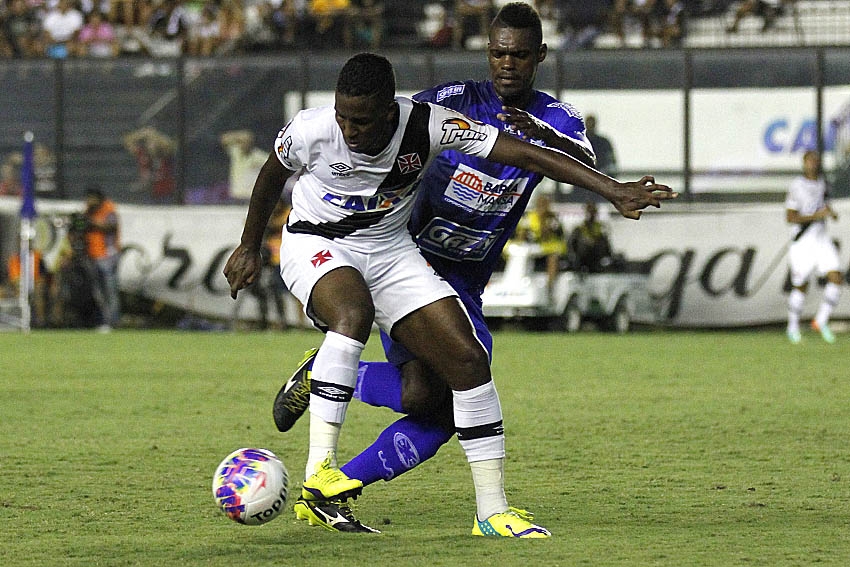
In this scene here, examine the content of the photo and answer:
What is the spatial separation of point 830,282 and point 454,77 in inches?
295

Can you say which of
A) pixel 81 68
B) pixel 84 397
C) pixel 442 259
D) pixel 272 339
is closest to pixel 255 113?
pixel 81 68

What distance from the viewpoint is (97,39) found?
26172 millimetres

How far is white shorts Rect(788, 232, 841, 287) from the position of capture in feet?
63.0

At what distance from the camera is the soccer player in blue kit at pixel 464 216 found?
6238mm

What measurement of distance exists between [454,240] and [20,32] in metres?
22.1

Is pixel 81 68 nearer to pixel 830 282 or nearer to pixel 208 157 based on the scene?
pixel 208 157

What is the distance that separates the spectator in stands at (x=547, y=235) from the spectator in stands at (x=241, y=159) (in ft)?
15.8

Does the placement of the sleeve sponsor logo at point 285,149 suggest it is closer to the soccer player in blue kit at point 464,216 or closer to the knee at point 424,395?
the soccer player in blue kit at point 464,216

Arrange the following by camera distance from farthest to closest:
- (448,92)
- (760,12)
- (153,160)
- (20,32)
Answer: (20,32), (760,12), (153,160), (448,92)

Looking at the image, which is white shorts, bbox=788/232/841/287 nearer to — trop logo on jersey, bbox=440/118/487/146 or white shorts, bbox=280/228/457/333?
white shorts, bbox=280/228/457/333

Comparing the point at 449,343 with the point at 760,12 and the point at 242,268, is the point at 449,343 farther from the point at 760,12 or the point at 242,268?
the point at 760,12

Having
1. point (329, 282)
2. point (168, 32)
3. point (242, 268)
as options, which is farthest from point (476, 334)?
point (168, 32)

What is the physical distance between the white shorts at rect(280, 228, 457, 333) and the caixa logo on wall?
741 inches

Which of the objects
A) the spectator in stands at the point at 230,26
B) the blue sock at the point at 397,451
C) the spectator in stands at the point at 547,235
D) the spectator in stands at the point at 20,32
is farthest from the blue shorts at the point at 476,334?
the spectator in stands at the point at 20,32
